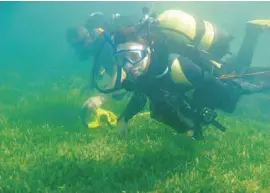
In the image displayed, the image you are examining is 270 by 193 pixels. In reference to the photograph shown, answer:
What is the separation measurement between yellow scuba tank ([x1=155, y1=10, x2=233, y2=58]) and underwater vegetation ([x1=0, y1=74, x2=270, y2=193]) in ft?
8.55

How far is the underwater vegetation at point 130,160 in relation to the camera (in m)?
6.62

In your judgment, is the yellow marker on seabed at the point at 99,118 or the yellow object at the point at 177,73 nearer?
the yellow object at the point at 177,73

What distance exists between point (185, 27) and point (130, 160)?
3.32 m

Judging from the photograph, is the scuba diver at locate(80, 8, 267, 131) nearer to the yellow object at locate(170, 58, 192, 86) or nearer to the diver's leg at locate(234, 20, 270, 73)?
the yellow object at locate(170, 58, 192, 86)

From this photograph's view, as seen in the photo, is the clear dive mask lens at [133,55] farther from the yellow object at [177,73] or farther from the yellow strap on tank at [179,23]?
the yellow strap on tank at [179,23]

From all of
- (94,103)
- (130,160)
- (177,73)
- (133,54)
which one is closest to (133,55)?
(133,54)

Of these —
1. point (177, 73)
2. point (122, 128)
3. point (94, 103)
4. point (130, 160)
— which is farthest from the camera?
point (94, 103)

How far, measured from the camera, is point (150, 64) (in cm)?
640

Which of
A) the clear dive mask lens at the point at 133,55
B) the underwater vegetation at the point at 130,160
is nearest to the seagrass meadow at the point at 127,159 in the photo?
the underwater vegetation at the point at 130,160

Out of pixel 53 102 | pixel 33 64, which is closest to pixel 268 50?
pixel 33 64

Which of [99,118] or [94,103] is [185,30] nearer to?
[94,103]

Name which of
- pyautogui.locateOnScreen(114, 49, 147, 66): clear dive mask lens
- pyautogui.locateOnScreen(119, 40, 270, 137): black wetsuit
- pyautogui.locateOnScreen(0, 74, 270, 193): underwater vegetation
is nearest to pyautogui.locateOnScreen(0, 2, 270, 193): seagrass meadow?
pyautogui.locateOnScreen(0, 74, 270, 193): underwater vegetation

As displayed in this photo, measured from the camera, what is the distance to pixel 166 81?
21.6 feet

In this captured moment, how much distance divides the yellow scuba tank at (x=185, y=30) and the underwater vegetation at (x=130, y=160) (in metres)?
2.61
